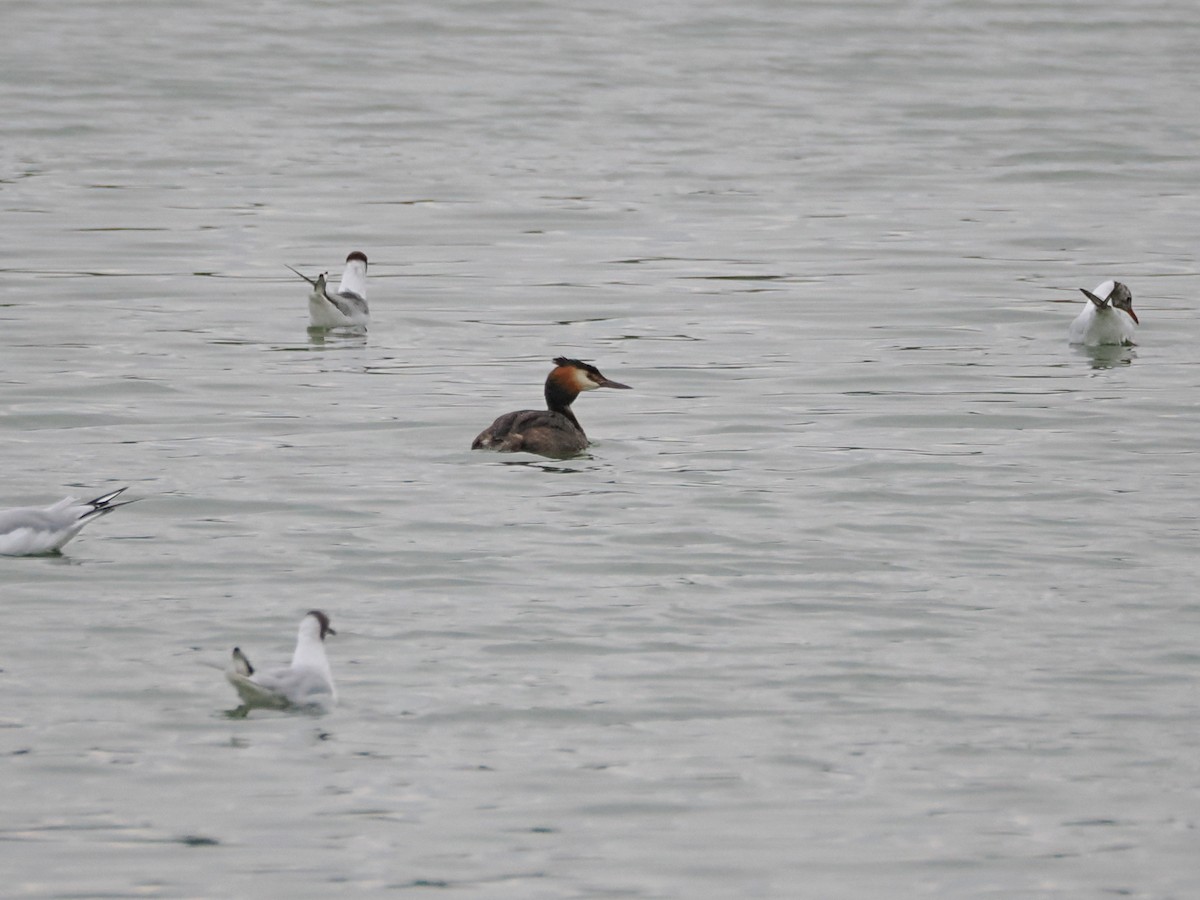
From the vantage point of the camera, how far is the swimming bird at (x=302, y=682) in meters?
8.24

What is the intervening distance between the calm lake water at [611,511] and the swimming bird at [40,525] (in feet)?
0.44

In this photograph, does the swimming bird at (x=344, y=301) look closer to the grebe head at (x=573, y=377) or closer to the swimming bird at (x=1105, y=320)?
the grebe head at (x=573, y=377)

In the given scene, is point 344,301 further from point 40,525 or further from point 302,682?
point 302,682

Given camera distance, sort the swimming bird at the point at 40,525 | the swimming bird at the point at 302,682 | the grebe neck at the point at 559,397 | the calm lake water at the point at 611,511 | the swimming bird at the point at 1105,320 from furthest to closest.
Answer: the swimming bird at the point at 1105,320 < the grebe neck at the point at 559,397 < the swimming bird at the point at 40,525 < the swimming bird at the point at 302,682 < the calm lake water at the point at 611,511

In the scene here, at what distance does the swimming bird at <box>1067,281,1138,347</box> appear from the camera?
56.9 ft

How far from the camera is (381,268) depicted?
21.3 meters

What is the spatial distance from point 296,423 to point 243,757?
654 centimetres

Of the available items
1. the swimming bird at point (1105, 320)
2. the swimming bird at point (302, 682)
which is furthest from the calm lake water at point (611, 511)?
the swimming bird at point (1105, 320)

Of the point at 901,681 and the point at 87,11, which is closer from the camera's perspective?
the point at 901,681

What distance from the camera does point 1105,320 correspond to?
17.4 metres

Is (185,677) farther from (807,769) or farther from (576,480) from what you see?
(576,480)

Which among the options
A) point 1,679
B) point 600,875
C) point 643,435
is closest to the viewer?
A: point 600,875

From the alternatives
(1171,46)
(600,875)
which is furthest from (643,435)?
(1171,46)

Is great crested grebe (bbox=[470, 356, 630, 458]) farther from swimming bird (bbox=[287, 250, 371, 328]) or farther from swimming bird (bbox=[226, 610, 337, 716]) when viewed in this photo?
swimming bird (bbox=[226, 610, 337, 716])
